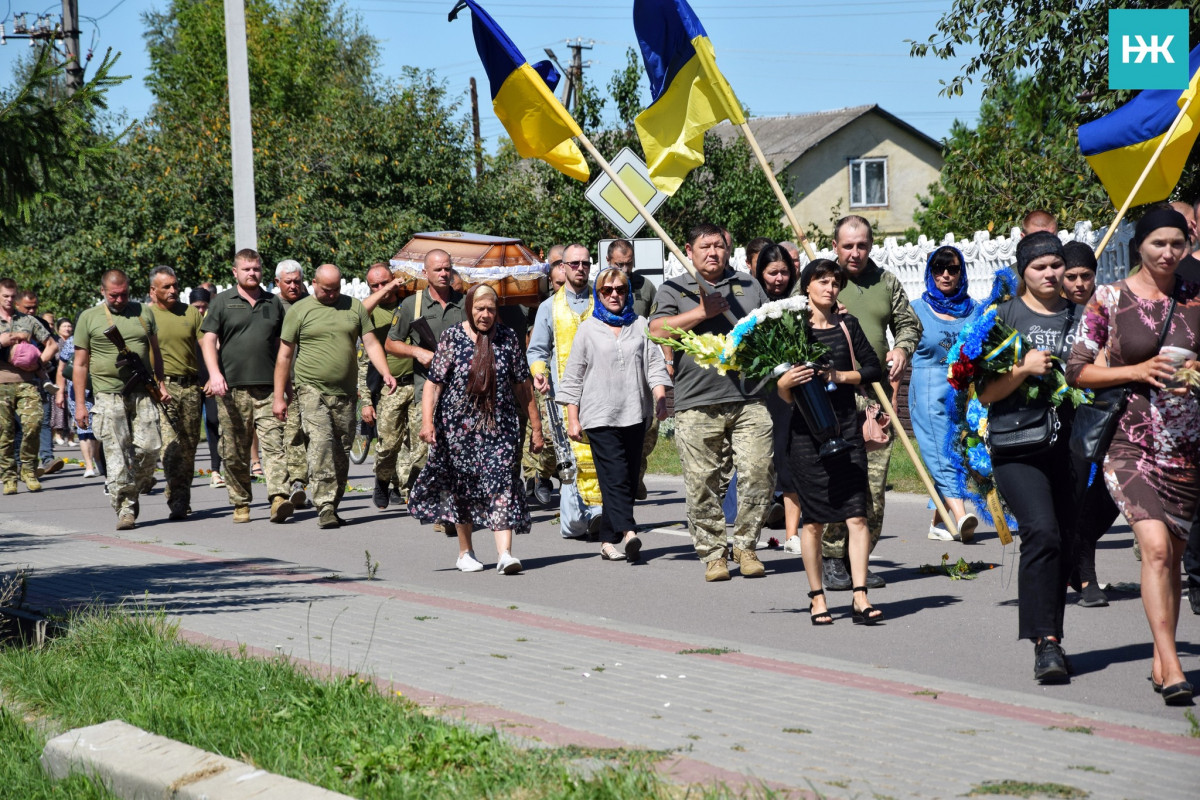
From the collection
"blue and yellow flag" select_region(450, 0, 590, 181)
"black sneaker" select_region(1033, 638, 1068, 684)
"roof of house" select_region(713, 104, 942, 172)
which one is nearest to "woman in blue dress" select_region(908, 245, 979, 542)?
"blue and yellow flag" select_region(450, 0, 590, 181)

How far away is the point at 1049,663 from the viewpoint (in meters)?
6.04

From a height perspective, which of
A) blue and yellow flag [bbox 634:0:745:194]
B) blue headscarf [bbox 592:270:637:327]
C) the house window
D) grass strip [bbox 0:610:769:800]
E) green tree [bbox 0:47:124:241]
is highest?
the house window

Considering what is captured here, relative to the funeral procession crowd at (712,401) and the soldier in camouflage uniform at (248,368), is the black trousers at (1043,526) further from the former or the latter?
the soldier in camouflage uniform at (248,368)

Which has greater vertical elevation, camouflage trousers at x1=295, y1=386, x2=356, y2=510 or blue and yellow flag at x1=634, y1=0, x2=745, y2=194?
blue and yellow flag at x1=634, y1=0, x2=745, y2=194

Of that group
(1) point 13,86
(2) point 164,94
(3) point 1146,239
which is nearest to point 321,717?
(3) point 1146,239

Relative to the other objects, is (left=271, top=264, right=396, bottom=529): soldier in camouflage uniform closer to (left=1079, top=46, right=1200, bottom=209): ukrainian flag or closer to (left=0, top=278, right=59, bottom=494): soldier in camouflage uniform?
(left=0, top=278, right=59, bottom=494): soldier in camouflage uniform

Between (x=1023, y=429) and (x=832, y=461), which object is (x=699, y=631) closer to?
(x=832, y=461)

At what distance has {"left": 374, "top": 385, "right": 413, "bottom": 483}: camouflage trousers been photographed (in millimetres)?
13227

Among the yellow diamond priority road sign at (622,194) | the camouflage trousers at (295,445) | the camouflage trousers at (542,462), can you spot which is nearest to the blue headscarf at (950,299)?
the yellow diamond priority road sign at (622,194)

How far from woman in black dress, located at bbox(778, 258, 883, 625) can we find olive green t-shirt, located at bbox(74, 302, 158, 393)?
6743mm

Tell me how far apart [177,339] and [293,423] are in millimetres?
1366

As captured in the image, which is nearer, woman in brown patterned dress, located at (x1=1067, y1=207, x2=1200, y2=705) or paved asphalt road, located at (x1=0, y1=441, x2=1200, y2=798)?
paved asphalt road, located at (x1=0, y1=441, x2=1200, y2=798)

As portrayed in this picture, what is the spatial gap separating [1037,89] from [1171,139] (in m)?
5.81

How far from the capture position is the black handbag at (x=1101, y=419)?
228 inches
